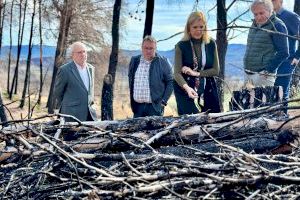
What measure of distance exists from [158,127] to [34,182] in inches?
76.7

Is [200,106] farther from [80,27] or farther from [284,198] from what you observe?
[80,27]

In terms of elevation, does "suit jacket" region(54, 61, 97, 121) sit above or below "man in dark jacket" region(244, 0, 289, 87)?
below

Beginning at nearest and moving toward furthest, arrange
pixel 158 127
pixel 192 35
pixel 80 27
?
pixel 158 127 → pixel 192 35 → pixel 80 27

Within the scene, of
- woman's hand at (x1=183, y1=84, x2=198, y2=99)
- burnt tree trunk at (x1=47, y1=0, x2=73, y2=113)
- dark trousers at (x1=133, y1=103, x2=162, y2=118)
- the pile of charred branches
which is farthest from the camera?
burnt tree trunk at (x1=47, y1=0, x2=73, y2=113)

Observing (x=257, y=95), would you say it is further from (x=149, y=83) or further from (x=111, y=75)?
(x=111, y=75)

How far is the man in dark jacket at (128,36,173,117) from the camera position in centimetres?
798

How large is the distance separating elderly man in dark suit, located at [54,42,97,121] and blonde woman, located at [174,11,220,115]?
1.20 meters

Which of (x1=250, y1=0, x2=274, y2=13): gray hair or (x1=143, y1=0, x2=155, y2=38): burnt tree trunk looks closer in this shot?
(x1=250, y1=0, x2=274, y2=13): gray hair

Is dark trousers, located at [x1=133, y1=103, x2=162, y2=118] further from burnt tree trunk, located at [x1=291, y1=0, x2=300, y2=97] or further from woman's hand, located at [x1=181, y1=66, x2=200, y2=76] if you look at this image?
burnt tree trunk, located at [x1=291, y1=0, x2=300, y2=97]

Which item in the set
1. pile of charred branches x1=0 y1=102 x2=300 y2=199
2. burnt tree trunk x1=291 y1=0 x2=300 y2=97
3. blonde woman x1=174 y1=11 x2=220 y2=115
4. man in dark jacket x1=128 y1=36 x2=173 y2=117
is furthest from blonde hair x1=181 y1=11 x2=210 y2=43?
burnt tree trunk x1=291 y1=0 x2=300 y2=97

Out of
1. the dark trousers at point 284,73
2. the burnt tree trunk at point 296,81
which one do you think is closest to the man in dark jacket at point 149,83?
the dark trousers at point 284,73

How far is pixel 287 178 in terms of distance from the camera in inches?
120

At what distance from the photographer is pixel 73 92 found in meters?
8.18

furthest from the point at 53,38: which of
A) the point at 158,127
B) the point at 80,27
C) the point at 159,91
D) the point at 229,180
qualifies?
the point at 229,180
